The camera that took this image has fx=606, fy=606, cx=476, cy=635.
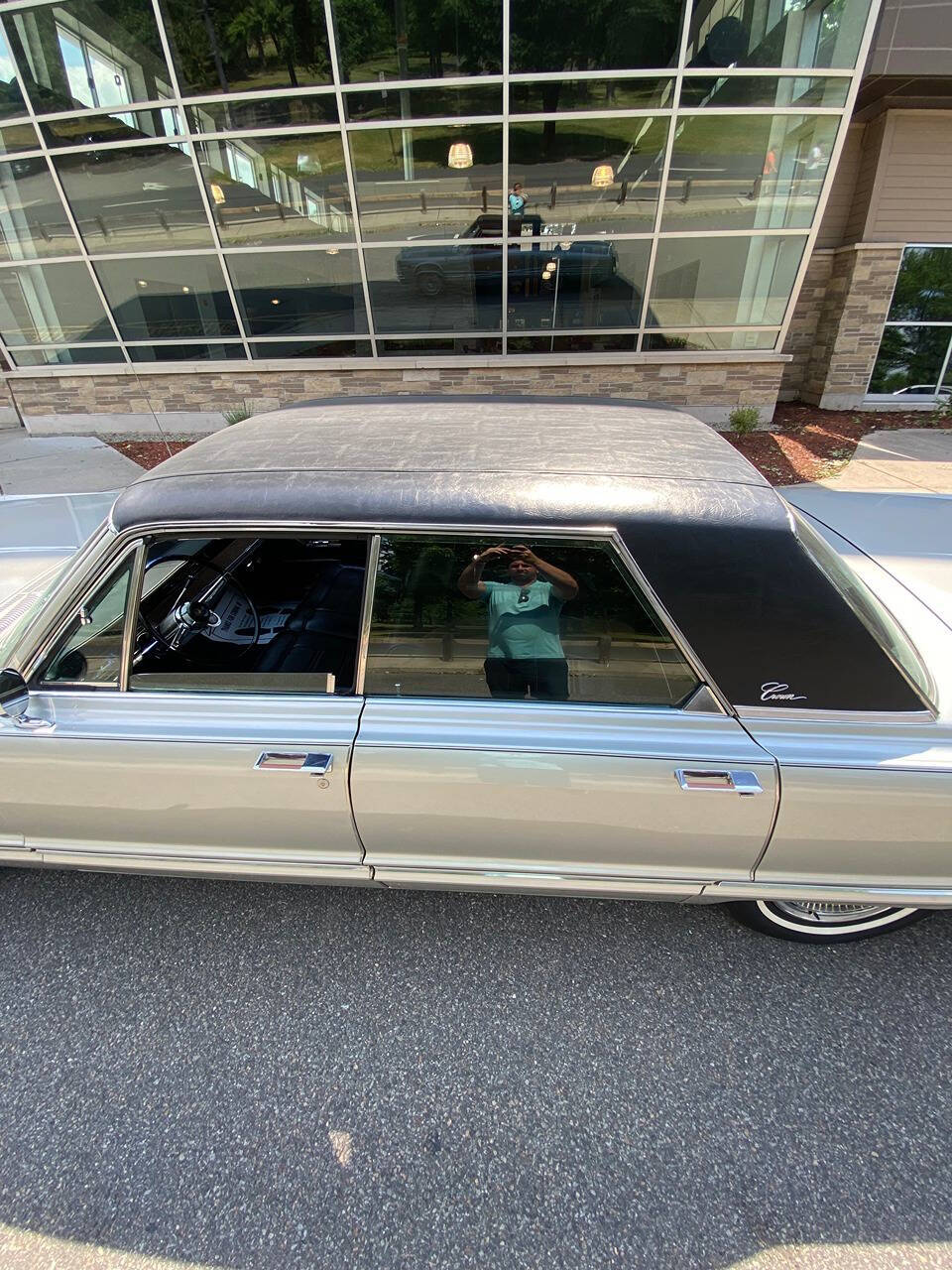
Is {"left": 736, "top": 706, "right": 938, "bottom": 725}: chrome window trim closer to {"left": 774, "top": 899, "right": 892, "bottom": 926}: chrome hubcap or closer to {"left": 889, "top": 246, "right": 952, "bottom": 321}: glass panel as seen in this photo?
{"left": 774, "top": 899, "right": 892, "bottom": 926}: chrome hubcap

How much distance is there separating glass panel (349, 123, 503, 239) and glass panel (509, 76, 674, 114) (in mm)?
398

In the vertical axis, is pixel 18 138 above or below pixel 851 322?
above

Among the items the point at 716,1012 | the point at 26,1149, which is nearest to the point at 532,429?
the point at 716,1012

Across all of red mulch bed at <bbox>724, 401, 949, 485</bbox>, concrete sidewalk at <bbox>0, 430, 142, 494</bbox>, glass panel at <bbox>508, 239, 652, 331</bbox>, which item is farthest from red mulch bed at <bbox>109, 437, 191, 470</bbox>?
red mulch bed at <bbox>724, 401, 949, 485</bbox>

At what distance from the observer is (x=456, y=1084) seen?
179 centimetres

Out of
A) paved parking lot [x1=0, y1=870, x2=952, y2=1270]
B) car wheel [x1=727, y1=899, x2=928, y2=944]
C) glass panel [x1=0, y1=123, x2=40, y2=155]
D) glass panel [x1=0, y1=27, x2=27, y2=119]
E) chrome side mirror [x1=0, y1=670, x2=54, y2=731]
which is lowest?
paved parking lot [x1=0, y1=870, x2=952, y2=1270]

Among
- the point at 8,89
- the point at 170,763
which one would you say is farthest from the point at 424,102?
the point at 170,763

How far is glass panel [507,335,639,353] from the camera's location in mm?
8258

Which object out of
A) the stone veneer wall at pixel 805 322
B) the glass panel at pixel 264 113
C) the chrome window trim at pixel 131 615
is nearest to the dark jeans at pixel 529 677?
the chrome window trim at pixel 131 615

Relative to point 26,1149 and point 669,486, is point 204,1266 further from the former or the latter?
point 669,486

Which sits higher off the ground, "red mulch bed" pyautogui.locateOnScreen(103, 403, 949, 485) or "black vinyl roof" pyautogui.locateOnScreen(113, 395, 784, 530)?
"black vinyl roof" pyautogui.locateOnScreen(113, 395, 784, 530)

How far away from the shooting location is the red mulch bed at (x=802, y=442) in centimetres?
711

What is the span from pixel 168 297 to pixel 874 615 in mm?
9879

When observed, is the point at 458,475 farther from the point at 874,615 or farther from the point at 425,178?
the point at 425,178
